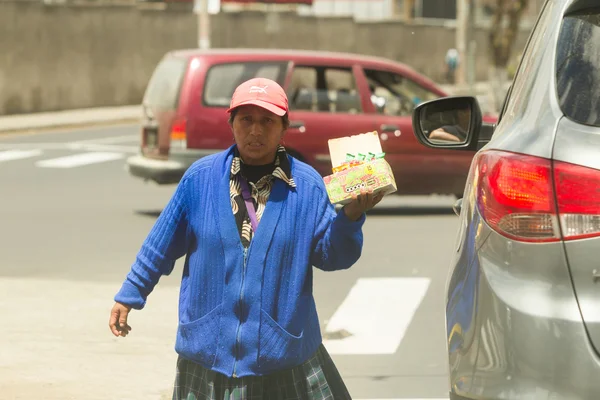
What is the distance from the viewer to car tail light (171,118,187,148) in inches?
558

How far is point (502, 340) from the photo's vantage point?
341 centimetres

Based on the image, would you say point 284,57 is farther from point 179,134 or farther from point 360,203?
point 360,203

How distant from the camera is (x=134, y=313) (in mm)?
8719

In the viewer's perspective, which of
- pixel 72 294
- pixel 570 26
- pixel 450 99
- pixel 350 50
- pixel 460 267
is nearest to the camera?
pixel 570 26

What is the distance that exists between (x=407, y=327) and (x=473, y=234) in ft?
15.5

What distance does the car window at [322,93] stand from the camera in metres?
14.6

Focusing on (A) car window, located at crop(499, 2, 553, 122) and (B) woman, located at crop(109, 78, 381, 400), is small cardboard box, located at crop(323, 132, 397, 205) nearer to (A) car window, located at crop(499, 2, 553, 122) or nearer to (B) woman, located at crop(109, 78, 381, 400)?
(B) woman, located at crop(109, 78, 381, 400)

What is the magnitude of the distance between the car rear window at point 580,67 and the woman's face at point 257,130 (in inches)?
38.7

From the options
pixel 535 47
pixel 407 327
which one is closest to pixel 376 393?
pixel 407 327

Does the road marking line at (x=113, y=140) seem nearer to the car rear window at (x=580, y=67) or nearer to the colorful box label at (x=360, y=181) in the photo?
the colorful box label at (x=360, y=181)

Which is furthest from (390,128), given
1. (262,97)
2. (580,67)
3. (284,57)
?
(580,67)

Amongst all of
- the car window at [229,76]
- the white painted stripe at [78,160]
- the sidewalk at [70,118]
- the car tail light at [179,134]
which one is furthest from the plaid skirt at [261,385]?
the sidewalk at [70,118]

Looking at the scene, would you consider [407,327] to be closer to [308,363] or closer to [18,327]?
[18,327]

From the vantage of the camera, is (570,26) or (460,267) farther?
(460,267)
